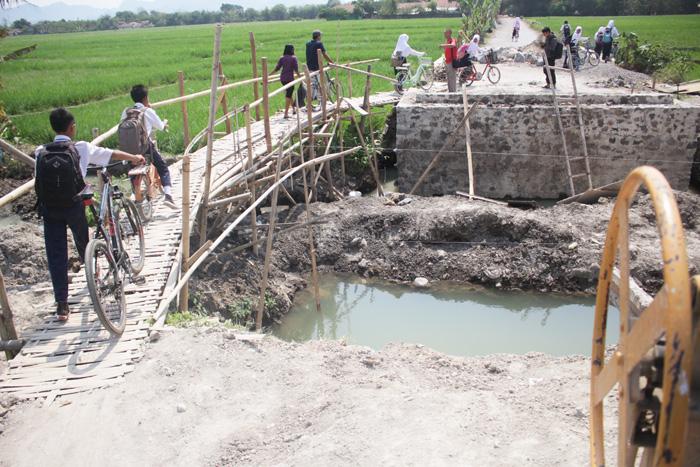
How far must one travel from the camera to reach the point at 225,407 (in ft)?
12.5

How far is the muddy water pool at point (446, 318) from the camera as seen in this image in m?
6.68

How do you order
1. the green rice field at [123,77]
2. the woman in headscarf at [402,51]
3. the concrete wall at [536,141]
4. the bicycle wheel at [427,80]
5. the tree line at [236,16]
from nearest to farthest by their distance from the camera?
the concrete wall at [536,141], the woman in headscarf at [402,51], the green rice field at [123,77], the bicycle wheel at [427,80], the tree line at [236,16]

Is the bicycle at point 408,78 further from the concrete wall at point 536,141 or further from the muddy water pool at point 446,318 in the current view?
the muddy water pool at point 446,318

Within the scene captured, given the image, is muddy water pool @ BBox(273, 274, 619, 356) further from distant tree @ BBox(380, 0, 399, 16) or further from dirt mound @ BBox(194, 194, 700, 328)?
distant tree @ BBox(380, 0, 399, 16)

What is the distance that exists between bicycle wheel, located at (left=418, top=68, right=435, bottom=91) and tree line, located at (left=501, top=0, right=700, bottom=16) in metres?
38.3

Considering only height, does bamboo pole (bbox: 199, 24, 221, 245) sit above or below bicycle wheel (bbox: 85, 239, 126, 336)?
above

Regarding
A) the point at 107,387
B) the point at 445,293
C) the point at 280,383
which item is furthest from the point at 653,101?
the point at 107,387

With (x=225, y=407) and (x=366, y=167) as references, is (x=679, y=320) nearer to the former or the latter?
(x=225, y=407)

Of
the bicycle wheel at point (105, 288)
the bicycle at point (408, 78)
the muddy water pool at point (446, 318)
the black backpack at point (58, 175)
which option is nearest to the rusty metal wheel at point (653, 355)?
the bicycle wheel at point (105, 288)

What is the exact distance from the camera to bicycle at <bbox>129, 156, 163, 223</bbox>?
6.01m

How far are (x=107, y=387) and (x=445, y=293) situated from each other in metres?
4.77

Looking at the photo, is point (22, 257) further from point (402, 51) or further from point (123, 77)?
point (123, 77)

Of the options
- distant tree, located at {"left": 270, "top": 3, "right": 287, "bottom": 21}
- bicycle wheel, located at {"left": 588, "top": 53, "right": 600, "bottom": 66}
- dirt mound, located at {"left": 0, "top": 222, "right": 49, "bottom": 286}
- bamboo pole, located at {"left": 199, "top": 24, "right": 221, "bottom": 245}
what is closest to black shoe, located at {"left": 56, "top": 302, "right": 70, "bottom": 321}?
bamboo pole, located at {"left": 199, "top": 24, "right": 221, "bottom": 245}

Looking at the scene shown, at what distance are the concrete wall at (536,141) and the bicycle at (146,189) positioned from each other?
19.9 feet
